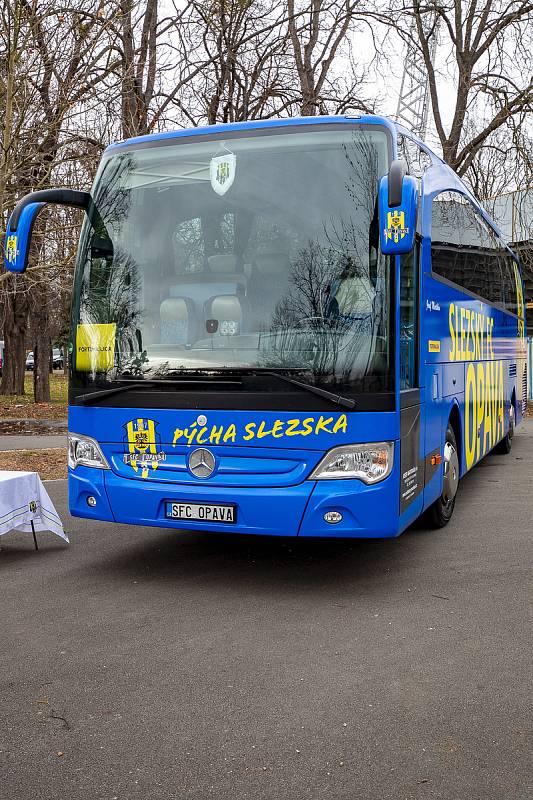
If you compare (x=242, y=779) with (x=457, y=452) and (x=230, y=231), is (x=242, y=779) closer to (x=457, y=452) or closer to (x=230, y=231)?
(x=230, y=231)

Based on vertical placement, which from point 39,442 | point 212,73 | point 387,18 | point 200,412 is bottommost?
point 39,442

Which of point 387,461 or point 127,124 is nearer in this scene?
point 387,461

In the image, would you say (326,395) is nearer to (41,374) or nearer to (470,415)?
(470,415)

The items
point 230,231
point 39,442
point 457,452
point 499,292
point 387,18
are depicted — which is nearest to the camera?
point 230,231

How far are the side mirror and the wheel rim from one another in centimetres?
292

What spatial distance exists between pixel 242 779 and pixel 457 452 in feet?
18.7

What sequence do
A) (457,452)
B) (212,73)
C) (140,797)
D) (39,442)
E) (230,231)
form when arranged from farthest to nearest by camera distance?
(212,73), (39,442), (457,452), (230,231), (140,797)

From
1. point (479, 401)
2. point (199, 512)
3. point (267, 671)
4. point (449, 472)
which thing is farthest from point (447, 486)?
point (267, 671)

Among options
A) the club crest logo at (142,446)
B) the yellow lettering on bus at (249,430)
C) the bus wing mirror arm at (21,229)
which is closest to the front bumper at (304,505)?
the club crest logo at (142,446)

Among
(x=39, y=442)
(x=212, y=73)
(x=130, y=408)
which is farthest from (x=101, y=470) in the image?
(x=212, y=73)

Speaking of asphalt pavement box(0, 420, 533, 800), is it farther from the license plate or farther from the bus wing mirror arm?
the bus wing mirror arm

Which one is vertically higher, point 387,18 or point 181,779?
point 387,18

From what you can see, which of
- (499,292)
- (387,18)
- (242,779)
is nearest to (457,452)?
(499,292)

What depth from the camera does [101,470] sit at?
20.7 feet
